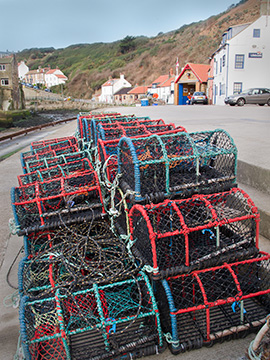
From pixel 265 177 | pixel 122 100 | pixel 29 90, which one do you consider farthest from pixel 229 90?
pixel 29 90

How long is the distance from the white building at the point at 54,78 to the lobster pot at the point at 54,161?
100 metres

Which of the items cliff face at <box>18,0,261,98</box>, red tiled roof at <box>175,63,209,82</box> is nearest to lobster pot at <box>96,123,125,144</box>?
red tiled roof at <box>175,63,209,82</box>

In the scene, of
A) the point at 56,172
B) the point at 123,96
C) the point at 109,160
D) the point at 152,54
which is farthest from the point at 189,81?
the point at 152,54

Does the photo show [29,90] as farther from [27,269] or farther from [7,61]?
[27,269]

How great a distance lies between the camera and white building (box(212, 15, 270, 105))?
24.4 metres

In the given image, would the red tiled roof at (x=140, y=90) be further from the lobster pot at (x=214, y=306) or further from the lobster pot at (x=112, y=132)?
the lobster pot at (x=214, y=306)

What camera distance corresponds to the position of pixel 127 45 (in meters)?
90.1

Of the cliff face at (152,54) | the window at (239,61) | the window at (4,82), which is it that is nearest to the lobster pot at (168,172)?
the window at (239,61)

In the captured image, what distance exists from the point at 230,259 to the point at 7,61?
53.0 meters

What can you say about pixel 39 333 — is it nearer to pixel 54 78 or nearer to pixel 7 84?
pixel 7 84

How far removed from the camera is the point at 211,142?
368 cm

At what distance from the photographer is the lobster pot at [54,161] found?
13.7 feet

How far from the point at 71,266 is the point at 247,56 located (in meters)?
26.3

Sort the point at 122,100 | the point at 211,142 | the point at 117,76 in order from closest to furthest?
1. the point at 211,142
2. the point at 122,100
3. the point at 117,76
